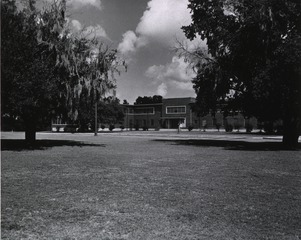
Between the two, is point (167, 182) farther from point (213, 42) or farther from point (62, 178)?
point (213, 42)

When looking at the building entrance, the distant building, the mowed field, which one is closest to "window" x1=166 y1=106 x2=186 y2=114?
the distant building

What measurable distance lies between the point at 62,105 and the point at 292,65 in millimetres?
13218

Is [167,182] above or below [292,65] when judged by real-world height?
below

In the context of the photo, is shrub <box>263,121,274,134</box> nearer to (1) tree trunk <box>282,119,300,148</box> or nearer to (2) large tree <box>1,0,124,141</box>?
(1) tree trunk <box>282,119,300,148</box>

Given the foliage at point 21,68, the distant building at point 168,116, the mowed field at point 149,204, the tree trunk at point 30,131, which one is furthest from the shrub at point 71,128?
the mowed field at point 149,204

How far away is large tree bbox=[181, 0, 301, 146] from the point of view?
18172mm

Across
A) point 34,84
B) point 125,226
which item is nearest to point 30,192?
point 125,226

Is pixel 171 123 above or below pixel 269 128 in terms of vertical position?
above

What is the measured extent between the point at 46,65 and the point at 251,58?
12088 mm

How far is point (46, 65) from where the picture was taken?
17.6 metres

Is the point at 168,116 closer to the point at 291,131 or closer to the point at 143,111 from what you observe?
the point at 143,111

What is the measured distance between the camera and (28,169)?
10766 mm

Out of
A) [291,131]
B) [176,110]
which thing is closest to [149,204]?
[291,131]

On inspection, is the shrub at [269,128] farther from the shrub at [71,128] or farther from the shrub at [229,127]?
the shrub at [71,128]
